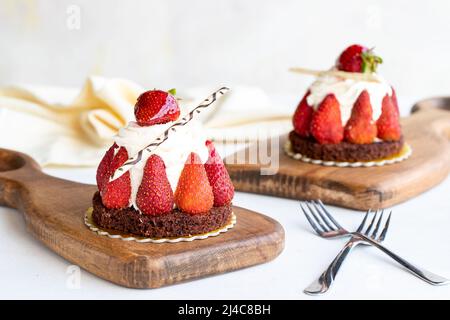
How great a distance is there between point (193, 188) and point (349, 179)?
2.31 feet

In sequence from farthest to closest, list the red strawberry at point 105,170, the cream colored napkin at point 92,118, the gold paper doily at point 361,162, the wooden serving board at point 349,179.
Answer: the cream colored napkin at point 92,118
the gold paper doily at point 361,162
the wooden serving board at point 349,179
the red strawberry at point 105,170

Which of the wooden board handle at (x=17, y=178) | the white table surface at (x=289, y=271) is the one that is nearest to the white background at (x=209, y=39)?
the wooden board handle at (x=17, y=178)

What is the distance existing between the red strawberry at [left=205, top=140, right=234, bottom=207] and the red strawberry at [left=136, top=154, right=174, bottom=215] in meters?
0.12

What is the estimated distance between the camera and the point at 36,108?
134 inches

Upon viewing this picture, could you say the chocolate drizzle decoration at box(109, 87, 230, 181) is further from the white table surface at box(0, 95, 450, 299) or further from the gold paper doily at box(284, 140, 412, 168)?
the gold paper doily at box(284, 140, 412, 168)

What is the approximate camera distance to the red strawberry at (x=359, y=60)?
9.34 feet

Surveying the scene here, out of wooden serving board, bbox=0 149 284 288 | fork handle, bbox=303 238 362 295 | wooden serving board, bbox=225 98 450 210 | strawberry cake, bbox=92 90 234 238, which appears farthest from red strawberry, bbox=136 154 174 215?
wooden serving board, bbox=225 98 450 210

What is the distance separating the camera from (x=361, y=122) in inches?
110

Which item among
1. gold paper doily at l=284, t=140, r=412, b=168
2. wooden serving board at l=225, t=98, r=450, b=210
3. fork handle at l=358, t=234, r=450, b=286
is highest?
gold paper doily at l=284, t=140, r=412, b=168

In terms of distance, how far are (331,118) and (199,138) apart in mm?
790

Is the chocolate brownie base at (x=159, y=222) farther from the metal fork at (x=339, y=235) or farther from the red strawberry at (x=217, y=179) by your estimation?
the metal fork at (x=339, y=235)

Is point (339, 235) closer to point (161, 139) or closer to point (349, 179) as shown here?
point (349, 179)

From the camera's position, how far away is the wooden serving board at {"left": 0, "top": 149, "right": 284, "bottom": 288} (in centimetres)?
187

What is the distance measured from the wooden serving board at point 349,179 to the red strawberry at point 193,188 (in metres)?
0.60
